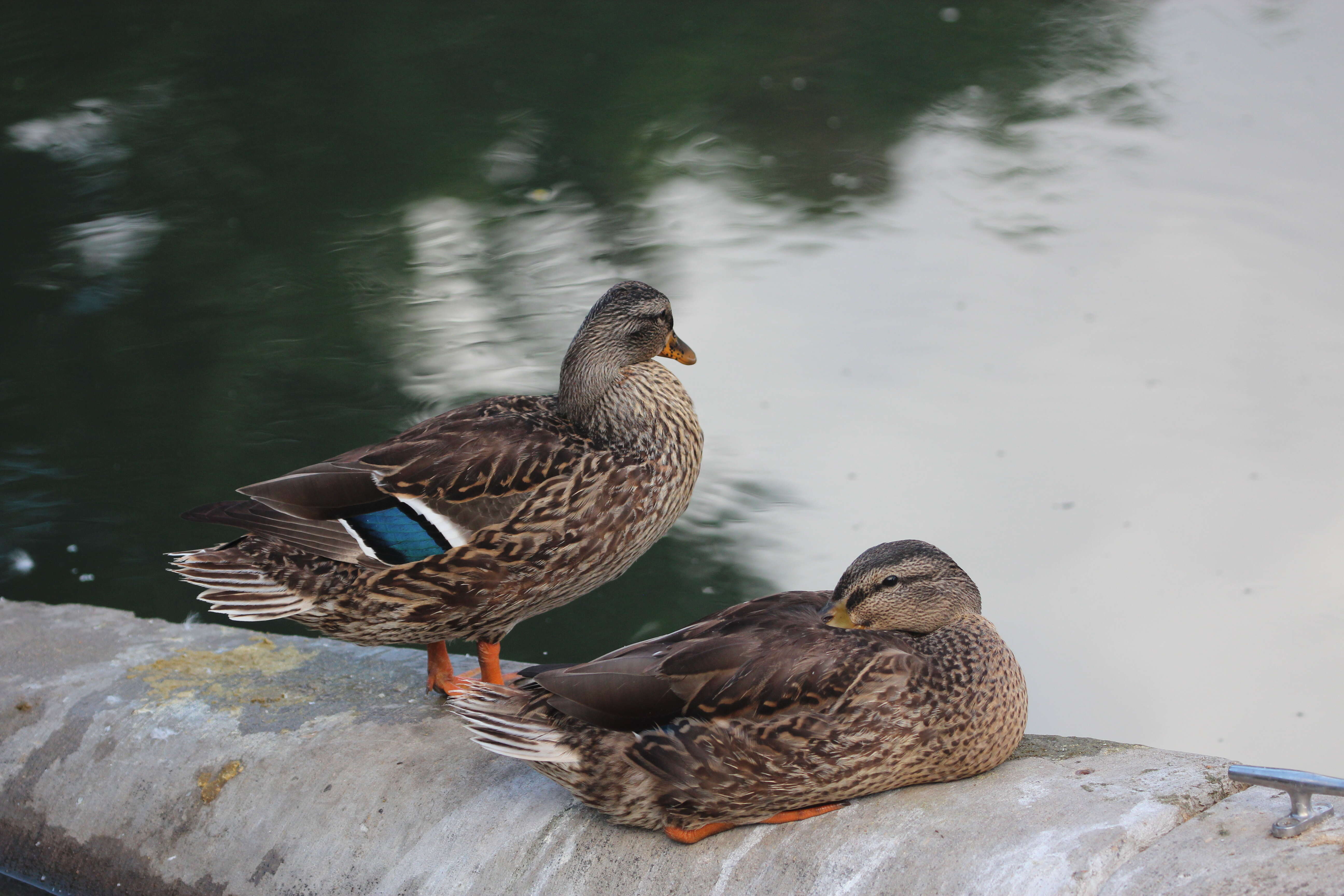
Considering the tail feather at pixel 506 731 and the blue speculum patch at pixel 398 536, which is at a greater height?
the blue speculum patch at pixel 398 536

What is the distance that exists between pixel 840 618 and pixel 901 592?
0.48 feet

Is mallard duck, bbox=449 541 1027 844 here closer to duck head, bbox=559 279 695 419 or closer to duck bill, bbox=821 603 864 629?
duck bill, bbox=821 603 864 629

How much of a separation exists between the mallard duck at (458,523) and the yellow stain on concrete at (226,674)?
347 millimetres

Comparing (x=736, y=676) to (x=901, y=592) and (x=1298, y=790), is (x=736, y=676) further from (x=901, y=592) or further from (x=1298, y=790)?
(x=1298, y=790)

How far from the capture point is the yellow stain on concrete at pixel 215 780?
128 inches

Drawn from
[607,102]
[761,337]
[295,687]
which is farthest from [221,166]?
[295,687]

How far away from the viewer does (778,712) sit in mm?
2684

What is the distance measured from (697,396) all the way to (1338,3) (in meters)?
7.44

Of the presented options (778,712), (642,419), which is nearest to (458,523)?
(642,419)

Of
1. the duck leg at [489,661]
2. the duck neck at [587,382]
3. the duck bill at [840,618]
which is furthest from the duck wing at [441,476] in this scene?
the duck bill at [840,618]

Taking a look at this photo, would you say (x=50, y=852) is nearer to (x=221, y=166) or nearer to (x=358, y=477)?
(x=358, y=477)

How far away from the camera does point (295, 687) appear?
363 cm

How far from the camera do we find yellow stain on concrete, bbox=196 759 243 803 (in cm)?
326

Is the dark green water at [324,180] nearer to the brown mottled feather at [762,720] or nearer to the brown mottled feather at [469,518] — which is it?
the brown mottled feather at [469,518]
